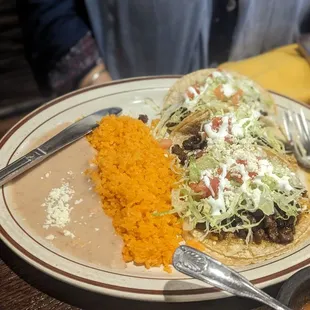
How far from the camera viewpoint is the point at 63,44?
255 cm

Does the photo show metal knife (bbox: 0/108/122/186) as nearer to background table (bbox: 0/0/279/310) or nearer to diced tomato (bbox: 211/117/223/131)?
background table (bbox: 0/0/279/310)

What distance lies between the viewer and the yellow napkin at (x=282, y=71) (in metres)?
2.27

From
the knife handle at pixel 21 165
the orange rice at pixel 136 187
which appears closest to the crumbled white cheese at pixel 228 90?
the orange rice at pixel 136 187

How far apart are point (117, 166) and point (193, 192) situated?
27cm

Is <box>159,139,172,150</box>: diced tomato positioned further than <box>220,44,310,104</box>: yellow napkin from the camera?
No

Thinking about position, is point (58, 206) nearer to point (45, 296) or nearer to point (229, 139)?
point (45, 296)

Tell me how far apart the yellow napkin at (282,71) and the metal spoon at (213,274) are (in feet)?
4.07

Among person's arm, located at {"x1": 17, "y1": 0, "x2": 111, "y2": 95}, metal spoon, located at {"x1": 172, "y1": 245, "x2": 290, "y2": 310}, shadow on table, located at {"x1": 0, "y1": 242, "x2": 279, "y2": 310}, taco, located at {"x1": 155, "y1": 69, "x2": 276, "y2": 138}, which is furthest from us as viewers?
person's arm, located at {"x1": 17, "y1": 0, "x2": 111, "y2": 95}

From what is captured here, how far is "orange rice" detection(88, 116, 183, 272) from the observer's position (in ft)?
4.55

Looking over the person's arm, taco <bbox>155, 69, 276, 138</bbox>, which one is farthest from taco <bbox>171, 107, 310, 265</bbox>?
the person's arm

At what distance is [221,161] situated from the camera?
1.60 meters

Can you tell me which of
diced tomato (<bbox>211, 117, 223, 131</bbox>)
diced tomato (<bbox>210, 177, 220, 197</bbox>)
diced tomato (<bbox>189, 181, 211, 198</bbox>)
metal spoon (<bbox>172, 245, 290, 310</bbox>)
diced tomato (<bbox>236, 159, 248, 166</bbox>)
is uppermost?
metal spoon (<bbox>172, 245, 290, 310</bbox>)

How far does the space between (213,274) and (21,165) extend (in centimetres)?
74

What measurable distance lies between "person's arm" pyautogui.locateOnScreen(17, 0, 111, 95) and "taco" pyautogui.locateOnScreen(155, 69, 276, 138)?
2.19 feet
